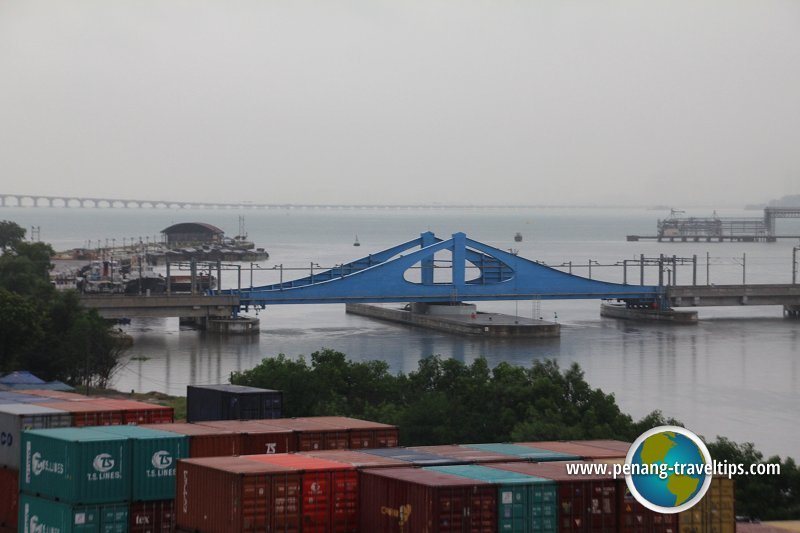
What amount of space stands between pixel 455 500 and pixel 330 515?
1292mm

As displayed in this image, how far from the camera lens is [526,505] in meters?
12.0

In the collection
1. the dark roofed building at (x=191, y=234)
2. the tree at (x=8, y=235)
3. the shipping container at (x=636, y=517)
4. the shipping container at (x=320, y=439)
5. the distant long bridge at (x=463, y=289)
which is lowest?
the shipping container at (x=636, y=517)

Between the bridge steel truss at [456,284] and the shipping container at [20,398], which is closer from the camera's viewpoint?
the shipping container at [20,398]

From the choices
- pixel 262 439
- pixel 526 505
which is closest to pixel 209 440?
pixel 262 439

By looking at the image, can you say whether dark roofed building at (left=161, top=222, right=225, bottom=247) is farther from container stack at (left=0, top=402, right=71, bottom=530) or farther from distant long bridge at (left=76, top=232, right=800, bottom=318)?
container stack at (left=0, top=402, right=71, bottom=530)

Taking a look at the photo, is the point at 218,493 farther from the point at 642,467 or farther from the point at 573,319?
the point at 573,319

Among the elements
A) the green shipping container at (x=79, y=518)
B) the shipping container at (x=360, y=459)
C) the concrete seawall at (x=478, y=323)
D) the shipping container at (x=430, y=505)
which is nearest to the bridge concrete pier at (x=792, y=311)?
the concrete seawall at (x=478, y=323)

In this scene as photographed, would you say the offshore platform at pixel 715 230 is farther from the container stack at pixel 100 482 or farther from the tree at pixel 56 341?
the container stack at pixel 100 482

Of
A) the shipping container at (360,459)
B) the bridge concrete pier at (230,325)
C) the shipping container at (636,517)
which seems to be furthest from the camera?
the bridge concrete pier at (230,325)

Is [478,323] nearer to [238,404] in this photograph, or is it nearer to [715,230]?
[238,404]

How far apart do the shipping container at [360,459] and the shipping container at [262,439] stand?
1103 mm

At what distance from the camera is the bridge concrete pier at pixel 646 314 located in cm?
5662

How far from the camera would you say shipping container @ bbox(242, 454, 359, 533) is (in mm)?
12422

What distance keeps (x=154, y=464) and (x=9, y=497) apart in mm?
2140
